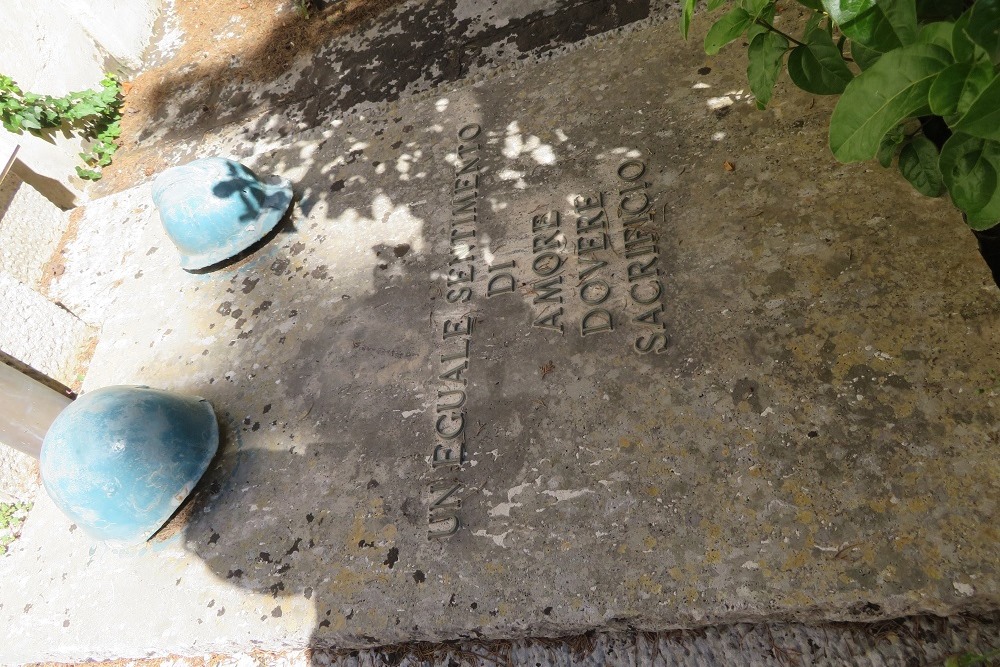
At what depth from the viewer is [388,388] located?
291 centimetres

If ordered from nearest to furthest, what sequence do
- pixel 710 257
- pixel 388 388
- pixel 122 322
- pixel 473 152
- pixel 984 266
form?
pixel 984 266 → pixel 710 257 → pixel 388 388 → pixel 473 152 → pixel 122 322

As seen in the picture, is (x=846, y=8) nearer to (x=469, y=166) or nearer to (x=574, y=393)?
(x=574, y=393)

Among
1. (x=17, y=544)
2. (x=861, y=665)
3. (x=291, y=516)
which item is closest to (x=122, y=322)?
(x=17, y=544)

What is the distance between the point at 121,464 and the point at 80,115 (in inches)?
156

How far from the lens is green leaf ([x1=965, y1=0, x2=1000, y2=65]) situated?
118 centimetres

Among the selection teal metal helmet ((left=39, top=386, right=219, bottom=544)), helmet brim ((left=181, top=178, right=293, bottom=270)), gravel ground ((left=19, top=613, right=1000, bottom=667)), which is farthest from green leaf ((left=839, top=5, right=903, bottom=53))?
helmet brim ((left=181, top=178, right=293, bottom=270))

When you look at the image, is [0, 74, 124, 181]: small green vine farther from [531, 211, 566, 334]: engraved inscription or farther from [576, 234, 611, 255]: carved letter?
[576, 234, 611, 255]: carved letter

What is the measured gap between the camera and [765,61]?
7.16 feet

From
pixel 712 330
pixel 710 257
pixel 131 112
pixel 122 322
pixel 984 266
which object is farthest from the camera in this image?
pixel 131 112

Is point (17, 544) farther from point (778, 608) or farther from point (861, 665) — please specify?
point (861, 665)

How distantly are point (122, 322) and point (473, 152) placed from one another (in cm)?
237

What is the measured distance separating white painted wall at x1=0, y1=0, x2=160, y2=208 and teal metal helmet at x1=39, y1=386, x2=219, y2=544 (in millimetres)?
2996

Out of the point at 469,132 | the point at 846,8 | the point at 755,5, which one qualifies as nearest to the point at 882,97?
the point at 846,8

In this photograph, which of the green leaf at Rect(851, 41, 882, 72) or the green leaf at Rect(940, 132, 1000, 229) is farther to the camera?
the green leaf at Rect(851, 41, 882, 72)
